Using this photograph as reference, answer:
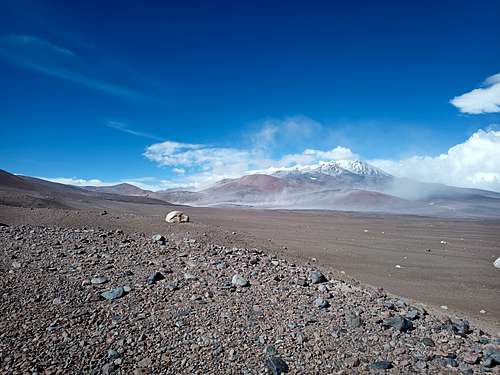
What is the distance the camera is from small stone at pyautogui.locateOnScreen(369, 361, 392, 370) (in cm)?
436

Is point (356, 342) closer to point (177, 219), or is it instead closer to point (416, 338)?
point (416, 338)

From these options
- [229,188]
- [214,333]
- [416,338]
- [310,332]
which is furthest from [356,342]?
[229,188]

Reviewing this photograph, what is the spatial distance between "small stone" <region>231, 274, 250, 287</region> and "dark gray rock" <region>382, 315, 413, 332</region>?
2478 mm

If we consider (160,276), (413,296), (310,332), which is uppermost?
(160,276)

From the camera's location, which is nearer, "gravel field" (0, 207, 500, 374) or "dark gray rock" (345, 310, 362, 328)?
"gravel field" (0, 207, 500, 374)

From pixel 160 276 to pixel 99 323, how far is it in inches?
66.2

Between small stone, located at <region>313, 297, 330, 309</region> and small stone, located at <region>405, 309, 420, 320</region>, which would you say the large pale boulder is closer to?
small stone, located at <region>313, 297, 330, 309</region>

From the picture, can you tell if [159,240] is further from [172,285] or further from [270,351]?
[270,351]

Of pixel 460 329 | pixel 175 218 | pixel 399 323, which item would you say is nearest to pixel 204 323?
pixel 399 323

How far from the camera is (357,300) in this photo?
20.4ft

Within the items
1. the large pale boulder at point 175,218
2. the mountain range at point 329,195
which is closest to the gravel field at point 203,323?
the large pale boulder at point 175,218

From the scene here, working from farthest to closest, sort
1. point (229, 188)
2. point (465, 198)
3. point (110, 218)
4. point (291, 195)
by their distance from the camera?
point (229, 188) → point (291, 195) → point (465, 198) → point (110, 218)

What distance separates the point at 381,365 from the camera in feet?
14.4

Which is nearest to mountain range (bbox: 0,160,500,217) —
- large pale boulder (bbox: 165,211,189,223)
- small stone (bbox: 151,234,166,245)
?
large pale boulder (bbox: 165,211,189,223)
